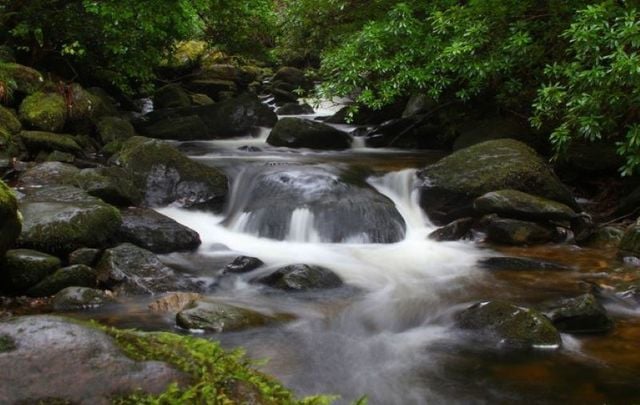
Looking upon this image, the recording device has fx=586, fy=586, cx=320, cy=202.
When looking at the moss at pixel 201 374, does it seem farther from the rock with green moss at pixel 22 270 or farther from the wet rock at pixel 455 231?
the wet rock at pixel 455 231

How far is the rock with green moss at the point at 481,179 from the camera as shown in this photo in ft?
32.7

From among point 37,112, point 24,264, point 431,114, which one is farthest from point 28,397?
point 431,114

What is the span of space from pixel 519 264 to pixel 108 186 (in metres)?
6.01

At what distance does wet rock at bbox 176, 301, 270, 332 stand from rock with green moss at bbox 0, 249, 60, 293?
5.82 ft

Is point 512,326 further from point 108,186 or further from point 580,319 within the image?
point 108,186

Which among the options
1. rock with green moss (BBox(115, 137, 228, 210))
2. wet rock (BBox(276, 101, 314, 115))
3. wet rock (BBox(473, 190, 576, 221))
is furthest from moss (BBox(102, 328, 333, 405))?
wet rock (BBox(276, 101, 314, 115))

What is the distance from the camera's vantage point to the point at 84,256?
6.82 m

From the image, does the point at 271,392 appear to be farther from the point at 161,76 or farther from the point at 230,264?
the point at 161,76

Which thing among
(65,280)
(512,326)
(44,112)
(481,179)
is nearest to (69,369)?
(512,326)

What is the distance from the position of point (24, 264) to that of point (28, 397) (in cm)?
491

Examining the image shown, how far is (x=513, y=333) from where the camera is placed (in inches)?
210

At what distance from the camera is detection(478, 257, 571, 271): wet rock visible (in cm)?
763

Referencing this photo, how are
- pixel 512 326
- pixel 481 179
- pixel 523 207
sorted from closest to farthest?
1. pixel 512 326
2. pixel 523 207
3. pixel 481 179

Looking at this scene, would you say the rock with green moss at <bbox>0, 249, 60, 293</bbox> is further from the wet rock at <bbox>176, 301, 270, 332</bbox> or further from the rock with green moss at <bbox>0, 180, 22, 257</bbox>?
the wet rock at <bbox>176, 301, 270, 332</bbox>
